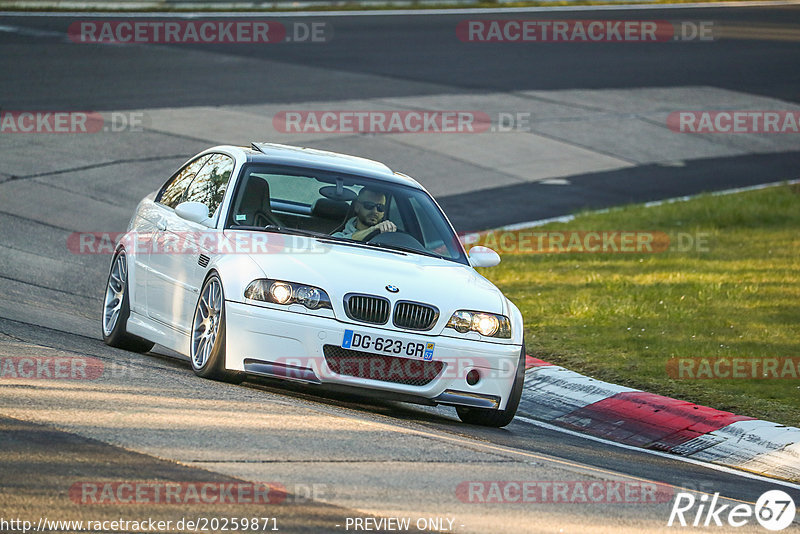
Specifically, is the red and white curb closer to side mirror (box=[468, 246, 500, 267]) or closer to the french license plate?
side mirror (box=[468, 246, 500, 267])

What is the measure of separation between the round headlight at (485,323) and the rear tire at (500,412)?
9.2 inches

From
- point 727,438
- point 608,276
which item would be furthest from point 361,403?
point 608,276

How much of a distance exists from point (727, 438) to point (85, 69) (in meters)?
19.1

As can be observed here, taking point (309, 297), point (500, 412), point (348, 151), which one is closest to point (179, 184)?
point (309, 297)

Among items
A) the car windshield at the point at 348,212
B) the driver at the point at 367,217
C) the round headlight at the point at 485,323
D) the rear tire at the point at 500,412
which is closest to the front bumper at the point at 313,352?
the round headlight at the point at 485,323

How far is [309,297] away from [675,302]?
19.5 feet

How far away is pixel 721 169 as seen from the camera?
22.7 m

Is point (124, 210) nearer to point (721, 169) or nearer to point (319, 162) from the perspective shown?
point (319, 162)

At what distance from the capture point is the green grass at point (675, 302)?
33.7ft

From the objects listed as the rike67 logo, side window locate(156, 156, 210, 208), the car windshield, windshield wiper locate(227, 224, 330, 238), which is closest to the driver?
the car windshield

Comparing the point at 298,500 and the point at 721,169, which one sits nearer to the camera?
the point at 298,500

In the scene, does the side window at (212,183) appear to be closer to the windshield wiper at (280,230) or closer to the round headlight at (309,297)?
the windshield wiper at (280,230)

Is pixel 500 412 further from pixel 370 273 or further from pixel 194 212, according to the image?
pixel 194 212

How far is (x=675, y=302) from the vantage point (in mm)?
12891
